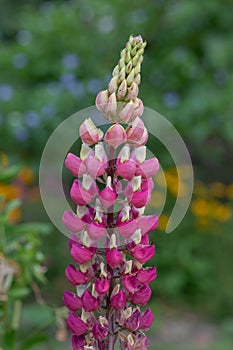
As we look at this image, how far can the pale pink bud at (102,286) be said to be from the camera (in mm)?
1272

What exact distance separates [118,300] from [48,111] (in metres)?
3.83

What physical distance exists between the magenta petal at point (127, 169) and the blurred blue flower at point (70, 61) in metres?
4.05

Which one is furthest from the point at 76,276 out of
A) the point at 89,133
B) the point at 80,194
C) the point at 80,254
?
the point at 89,133

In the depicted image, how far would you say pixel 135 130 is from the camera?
129 cm

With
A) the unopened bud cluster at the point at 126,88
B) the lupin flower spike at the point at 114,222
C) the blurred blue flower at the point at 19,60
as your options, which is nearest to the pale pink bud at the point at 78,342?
the lupin flower spike at the point at 114,222

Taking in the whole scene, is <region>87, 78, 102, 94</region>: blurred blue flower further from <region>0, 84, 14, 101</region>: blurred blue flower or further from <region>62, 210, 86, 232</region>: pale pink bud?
<region>62, 210, 86, 232</region>: pale pink bud

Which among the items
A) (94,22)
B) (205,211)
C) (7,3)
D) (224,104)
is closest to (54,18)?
(94,22)

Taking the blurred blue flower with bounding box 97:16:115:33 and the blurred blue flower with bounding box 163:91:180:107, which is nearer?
the blurred blue flower with bounding box 163:91:180:107

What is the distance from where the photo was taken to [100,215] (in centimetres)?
130

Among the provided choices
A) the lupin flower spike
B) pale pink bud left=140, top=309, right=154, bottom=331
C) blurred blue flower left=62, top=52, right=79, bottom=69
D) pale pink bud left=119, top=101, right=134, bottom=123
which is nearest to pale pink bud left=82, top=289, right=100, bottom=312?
the lupin flower spike

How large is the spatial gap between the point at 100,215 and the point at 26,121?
12.6 feet

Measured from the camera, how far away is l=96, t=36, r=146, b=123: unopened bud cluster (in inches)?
49.6

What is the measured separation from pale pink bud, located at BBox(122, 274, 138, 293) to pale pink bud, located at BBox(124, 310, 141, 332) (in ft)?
0.18

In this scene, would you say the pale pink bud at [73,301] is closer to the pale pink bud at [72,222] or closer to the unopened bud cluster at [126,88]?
the pale pink bud at [72,222]
